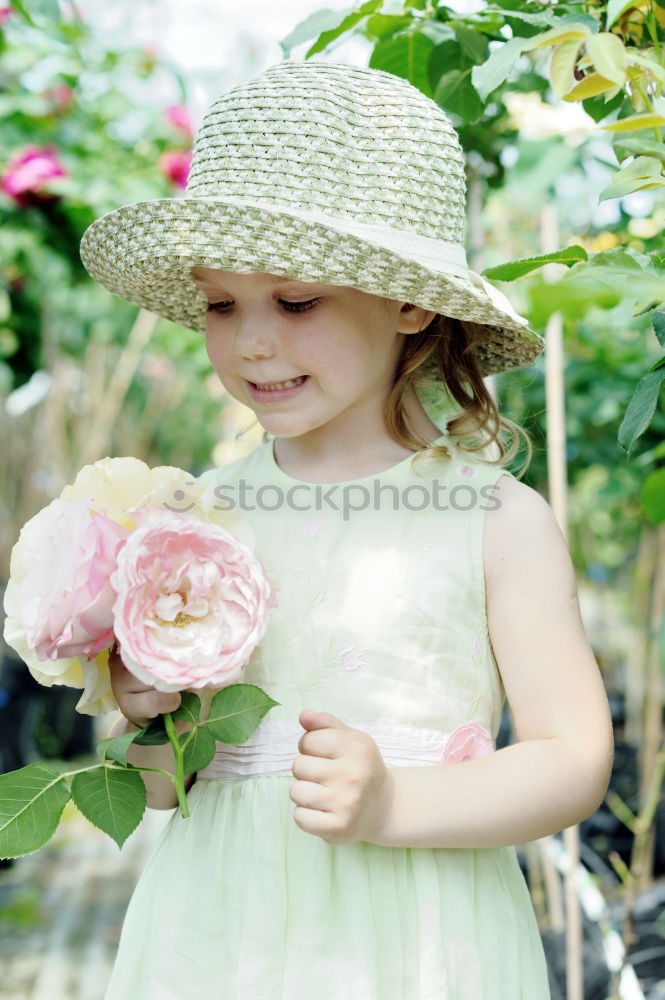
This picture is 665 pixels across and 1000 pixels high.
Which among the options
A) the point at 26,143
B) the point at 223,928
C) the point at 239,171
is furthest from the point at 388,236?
the point at 26,143

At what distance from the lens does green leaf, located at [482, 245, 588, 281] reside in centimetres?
117

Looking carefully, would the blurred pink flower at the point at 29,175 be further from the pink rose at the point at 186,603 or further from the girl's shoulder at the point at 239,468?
the pink rose at the point at 186,603

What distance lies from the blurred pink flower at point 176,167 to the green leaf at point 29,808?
303cm

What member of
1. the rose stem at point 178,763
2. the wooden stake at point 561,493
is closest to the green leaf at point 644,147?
the rose stem at point 178,763

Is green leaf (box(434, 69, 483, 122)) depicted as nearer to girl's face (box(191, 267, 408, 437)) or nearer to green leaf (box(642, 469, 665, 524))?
girl's face (box(191, 267, 408, 437))

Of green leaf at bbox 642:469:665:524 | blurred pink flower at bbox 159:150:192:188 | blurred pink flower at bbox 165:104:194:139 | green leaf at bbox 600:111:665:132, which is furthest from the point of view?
blurred pink flower at bbox 165:104:194:139

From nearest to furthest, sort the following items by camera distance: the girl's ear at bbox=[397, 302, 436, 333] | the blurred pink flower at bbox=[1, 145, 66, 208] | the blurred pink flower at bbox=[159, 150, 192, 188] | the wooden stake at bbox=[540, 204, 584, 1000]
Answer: the girl's ear at bbox=[397, 302, 436, 333]
the wooden stake at bbox=[540, 204, 584, 1000]
the blurred pink flower at bbox=[1, 145, 66, 208]
the blurred pink flower at bbox=[159, 150, 192, 188]

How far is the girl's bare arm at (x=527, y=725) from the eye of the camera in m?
1.15

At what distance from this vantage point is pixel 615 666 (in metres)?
6.74

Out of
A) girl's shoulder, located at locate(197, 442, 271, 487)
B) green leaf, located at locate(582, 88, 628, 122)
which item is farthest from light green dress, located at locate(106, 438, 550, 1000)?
green leaf, located at locate(582, 88, 628, 122)

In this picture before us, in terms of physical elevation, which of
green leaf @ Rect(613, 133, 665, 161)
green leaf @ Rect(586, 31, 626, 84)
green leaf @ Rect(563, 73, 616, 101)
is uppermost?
green leaf @ Rect(586, 31, 626, 84)

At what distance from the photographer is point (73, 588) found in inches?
42.1

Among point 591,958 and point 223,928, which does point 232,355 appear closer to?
point 223,928

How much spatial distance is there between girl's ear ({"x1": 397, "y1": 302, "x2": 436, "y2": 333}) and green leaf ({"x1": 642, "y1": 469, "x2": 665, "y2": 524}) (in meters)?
0.35
